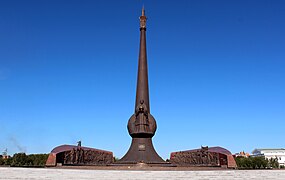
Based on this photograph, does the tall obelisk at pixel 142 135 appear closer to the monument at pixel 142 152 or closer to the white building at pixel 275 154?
the monument at pixel 142 152

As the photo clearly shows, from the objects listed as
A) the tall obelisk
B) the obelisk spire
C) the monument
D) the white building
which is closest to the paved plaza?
the monument

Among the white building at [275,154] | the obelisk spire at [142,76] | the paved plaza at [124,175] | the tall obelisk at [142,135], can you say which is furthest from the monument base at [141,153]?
the white building at [275,154]

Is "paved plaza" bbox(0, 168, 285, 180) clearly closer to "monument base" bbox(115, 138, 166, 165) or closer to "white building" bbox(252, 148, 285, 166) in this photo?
"monument base" bbox(115, 138, 166, 165)

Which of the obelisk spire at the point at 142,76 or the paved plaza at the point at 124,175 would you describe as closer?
the paved plaza at the point at 124,175

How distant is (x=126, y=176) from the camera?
10695 mm

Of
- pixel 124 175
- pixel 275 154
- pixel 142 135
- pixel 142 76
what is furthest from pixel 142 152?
pixel 275 154

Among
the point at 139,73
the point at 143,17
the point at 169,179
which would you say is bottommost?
the point at 169,179

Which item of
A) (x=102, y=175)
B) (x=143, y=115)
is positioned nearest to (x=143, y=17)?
(x=143, y=115)

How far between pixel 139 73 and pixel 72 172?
12.9 meters

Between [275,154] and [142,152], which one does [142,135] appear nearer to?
[142,152]

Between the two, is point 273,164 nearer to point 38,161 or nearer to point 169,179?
point 38,161

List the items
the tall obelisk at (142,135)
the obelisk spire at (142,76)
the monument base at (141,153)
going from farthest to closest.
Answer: the obelisk spire at (142,76) → the tall obelisk at (142,135) → the monument base at (141,153)

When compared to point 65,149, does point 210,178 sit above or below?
below

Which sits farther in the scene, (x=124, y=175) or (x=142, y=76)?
(x=142, y=76)
